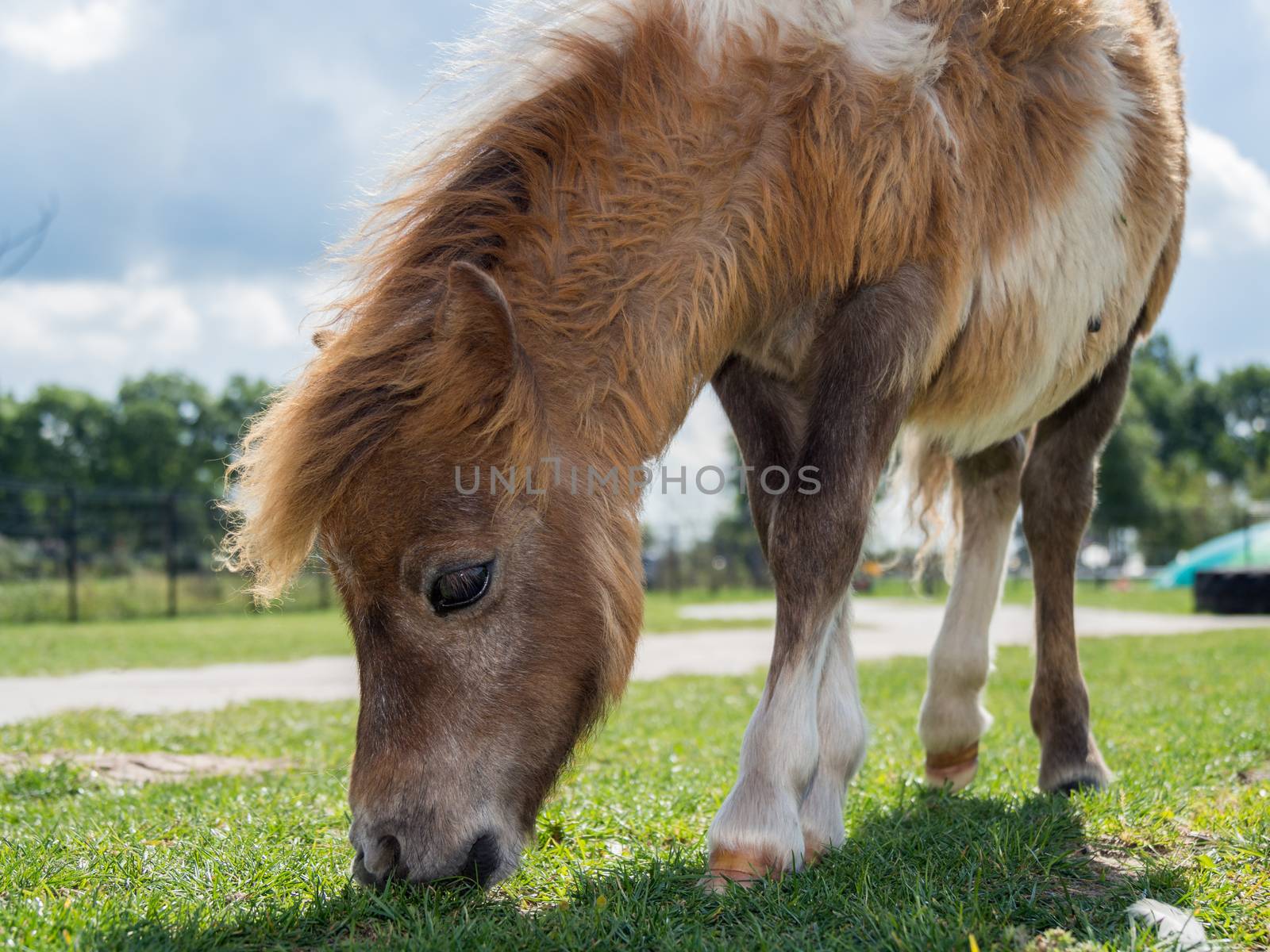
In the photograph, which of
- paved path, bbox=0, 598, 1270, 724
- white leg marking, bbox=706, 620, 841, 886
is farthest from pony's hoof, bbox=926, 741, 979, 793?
white leg marking, bbox=706, 620, 841, 886

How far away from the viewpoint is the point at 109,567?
942 inches

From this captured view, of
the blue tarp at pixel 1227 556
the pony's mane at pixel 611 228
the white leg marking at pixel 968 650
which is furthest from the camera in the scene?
the blue tarp at pixel 1227 556

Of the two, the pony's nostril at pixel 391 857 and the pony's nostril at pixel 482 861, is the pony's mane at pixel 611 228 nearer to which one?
the pony's nostril at pixel 391 857

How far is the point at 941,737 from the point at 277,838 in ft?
7.51

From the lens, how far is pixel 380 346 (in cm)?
219

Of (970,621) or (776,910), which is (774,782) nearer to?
(776,910)

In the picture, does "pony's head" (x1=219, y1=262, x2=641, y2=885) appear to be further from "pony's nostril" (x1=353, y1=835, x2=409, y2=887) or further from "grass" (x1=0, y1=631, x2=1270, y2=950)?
"grass" (x1=0, y1=631, x2=1270, y2=950)

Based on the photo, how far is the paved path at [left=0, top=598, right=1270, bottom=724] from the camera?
7.23 m

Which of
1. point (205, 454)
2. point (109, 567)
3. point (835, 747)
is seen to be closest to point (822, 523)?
point (835, 747)

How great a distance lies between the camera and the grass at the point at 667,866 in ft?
6.31

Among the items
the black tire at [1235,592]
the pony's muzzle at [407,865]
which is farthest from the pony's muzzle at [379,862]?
the black tire at [1235,592]

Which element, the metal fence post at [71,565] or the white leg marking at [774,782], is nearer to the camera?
the white leg marking at [774,782]

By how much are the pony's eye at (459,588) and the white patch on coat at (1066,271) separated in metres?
1.48

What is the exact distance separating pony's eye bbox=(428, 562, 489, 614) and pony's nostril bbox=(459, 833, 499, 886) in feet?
1.71
